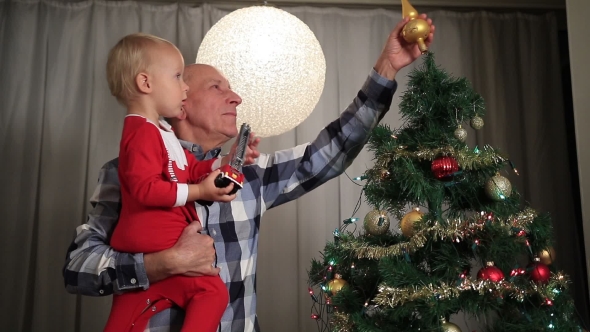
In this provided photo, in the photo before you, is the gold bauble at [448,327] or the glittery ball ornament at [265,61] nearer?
the gold bauble at [448,327]

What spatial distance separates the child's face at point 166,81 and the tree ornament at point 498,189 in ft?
2.28

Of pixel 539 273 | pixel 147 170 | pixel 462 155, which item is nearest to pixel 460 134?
pixel 462 155

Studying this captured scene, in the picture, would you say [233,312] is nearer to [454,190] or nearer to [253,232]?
[253,232]

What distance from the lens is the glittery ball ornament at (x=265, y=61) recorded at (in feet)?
5.33

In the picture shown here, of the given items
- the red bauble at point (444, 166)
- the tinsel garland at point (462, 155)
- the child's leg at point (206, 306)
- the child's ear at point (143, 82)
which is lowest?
the child's leg at point (206, 306)

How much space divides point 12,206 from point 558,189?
8.07 feet

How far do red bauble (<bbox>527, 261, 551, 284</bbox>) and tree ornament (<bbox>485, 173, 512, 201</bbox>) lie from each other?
0.51ft

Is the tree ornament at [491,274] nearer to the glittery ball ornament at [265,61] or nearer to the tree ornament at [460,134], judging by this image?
the tree ornament at [460,134]

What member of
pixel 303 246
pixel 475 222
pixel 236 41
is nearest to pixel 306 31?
pixel 236 41

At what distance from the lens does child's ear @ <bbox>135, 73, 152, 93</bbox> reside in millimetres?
1122

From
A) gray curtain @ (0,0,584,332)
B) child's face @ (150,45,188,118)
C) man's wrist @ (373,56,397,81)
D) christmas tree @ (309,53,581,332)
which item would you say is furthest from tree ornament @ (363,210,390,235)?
gray curtain @ (0,0,584,332)

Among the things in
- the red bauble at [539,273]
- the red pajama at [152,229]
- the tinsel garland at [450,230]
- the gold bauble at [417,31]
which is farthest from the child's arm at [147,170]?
the red bauble at [539,273]

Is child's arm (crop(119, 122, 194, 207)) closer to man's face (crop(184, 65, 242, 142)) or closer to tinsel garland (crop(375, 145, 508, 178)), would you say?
man's face (crop(184, 65, 242, 142))

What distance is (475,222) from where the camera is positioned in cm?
109
